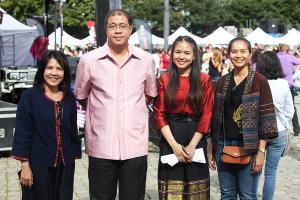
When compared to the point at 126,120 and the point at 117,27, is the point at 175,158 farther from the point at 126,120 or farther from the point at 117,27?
the point at 117,27

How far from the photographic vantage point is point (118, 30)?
4.05m

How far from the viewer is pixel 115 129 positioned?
4062mm

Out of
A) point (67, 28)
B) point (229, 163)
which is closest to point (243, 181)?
point (229, 163)

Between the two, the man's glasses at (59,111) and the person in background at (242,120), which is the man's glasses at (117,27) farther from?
the person in background at (242,120)

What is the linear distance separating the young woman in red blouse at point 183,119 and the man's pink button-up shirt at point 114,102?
0.67 feet

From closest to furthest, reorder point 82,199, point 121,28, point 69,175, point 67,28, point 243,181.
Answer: point 121,28 → point 69,175 → point 243,181 → point 82,199 → point 67,28

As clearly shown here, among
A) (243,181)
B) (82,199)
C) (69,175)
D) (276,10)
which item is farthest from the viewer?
(276,10)

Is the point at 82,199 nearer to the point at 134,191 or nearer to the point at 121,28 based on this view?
the point at 134,191

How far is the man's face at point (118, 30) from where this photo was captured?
4055 mm

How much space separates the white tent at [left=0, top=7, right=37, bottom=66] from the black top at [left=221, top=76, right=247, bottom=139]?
1550 cm

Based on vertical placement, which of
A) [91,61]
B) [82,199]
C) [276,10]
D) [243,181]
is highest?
[276,10]

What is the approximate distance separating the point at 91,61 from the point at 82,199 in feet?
9.27

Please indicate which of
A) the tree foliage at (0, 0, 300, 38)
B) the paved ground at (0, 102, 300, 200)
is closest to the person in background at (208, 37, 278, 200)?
the paved ground at (0, 102, 300, 200)

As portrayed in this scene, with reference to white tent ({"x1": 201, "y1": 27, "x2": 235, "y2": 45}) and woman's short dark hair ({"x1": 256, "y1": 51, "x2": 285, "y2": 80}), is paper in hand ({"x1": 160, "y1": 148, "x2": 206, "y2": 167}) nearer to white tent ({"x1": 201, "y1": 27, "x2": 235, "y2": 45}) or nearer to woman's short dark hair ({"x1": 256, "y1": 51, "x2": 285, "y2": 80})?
woman's short dark hair ({"x1": 256, "y1": 51, "x2": 285, "y2": 80})
